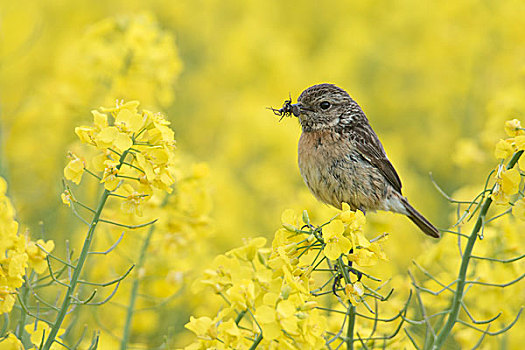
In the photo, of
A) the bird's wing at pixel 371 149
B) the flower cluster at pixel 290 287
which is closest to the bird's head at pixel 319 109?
the bird's wing at pixel 371 149

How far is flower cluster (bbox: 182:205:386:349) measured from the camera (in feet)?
6.16

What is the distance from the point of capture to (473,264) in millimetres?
2980

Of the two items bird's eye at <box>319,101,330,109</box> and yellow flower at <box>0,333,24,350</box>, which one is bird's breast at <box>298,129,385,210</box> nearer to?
bird's eye at <box>319,101,330,109</box>

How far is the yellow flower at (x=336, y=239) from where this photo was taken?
6.29 ft

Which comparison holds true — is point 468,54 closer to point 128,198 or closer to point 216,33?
point 216,33

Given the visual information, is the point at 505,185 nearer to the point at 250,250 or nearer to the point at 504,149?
the point at 504,149

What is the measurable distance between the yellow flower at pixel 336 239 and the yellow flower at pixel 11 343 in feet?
3.12

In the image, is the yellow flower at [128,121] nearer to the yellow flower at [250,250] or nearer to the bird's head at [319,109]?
the yellow flower at [250,250]

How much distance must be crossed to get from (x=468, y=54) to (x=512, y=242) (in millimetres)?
4069

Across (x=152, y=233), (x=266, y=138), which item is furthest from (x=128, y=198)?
(x=266, y=138)

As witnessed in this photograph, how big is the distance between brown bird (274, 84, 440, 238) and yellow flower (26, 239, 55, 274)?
48.8 inches

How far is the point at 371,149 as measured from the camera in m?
3.20

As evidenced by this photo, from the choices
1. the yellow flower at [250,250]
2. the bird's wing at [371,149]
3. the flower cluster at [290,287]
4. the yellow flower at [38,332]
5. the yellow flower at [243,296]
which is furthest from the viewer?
the bird's wing at [371,149]

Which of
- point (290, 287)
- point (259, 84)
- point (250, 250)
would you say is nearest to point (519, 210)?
point (290, 287)
